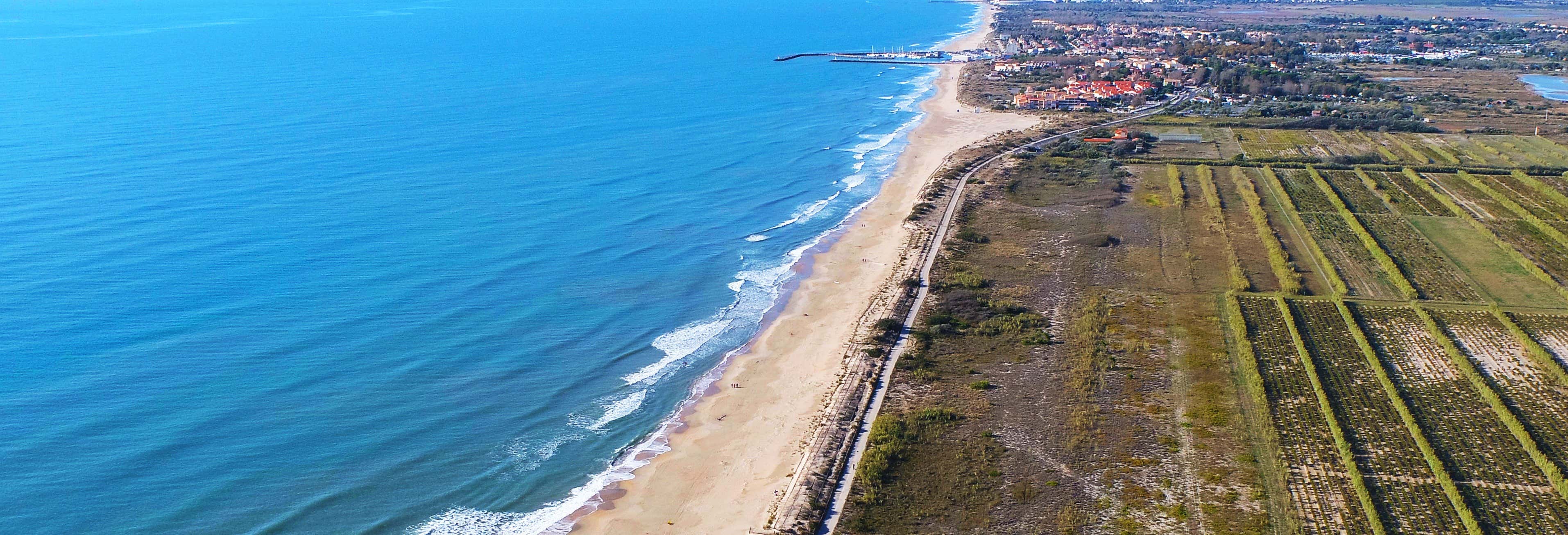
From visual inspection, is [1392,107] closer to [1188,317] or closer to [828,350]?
[1188,317]

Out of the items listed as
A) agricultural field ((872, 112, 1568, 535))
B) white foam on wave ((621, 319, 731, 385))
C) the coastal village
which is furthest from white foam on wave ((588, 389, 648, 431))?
agricultural field ((872, 112, 1568, 535))

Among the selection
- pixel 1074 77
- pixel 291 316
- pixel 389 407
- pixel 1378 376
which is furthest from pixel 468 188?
pixel 1074 77

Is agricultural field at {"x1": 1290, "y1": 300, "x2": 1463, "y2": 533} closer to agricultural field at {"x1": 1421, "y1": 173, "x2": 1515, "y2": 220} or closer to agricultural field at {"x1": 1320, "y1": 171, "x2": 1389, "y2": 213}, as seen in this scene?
agricultural field at {"x1": 1320, "y1": 171, "x2": 1389, "y2": 213}

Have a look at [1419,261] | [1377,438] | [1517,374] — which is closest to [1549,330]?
[1517,374]

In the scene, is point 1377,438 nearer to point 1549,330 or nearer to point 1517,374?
point 1517,374

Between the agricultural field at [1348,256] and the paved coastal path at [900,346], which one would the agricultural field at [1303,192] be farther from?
the paved coastal path at [900,346]

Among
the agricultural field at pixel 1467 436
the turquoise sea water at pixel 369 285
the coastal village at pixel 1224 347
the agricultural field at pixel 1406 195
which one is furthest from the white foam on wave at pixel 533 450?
the agricultural field at pixel 1406 195
